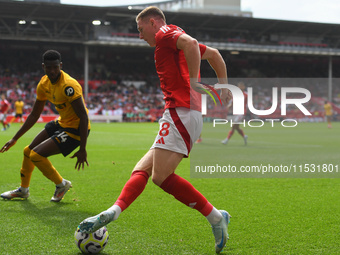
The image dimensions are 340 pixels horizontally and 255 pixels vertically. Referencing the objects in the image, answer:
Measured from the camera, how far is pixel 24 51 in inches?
1770

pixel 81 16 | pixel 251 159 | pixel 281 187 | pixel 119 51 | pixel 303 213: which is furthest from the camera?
pixel 119 51

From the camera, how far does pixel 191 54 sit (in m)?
3.29

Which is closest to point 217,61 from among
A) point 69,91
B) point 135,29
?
point 69,91

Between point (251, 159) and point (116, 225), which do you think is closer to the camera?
point (116, 225)

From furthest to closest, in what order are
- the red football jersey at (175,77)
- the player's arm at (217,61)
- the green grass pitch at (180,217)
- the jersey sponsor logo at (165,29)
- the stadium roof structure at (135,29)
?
the stadium roof structure at (135,29) → the player's arm at (217,61) → the green grass pitch at (180,217) → the red football jersey at (175,77) → the jersey sponsor logo at (165,29)

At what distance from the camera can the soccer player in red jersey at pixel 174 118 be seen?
3.44m

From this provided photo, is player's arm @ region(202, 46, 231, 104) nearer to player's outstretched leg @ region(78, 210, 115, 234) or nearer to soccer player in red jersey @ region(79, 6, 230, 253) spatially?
soccer player in red jersey @ region(79, 6, 230, 253)

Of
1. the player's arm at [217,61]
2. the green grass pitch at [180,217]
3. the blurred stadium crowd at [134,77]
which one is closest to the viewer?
the green grass pitch at [180,217]

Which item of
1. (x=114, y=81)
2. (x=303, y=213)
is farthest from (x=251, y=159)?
(x=114, y=81)

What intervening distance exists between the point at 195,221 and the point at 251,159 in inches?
261

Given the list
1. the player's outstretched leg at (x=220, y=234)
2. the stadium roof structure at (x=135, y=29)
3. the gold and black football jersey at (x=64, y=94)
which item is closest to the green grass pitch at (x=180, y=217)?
the player's outstretched leg at (x=220, y=234)

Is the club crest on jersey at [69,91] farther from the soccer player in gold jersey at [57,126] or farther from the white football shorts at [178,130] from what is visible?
the white football shorts at [178,130]

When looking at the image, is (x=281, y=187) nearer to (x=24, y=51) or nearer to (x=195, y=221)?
(x=195, y=221)

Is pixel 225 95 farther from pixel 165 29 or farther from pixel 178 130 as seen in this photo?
pixel 165 29
